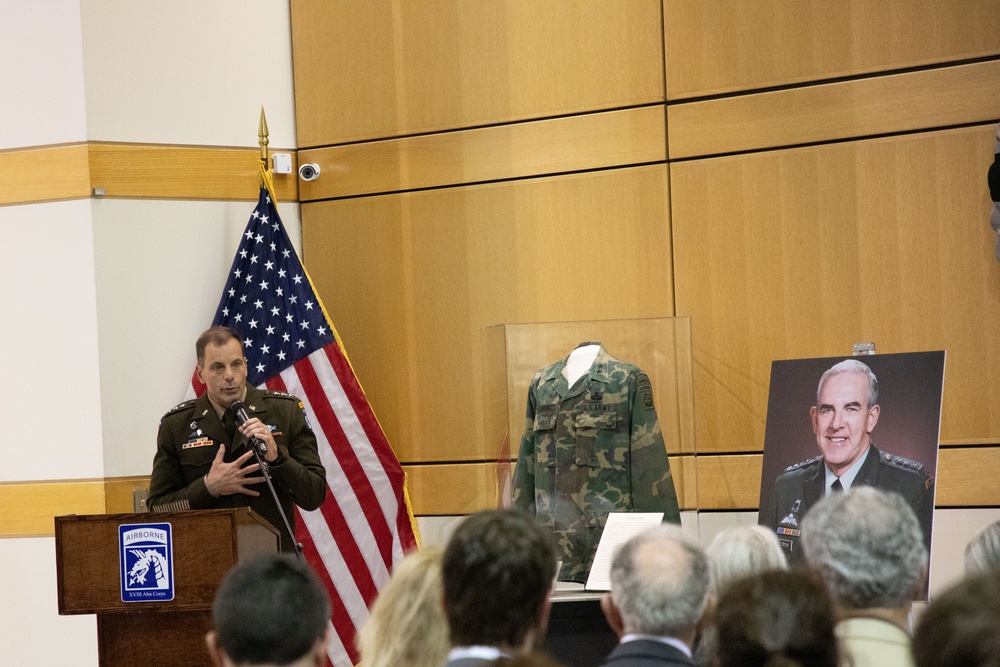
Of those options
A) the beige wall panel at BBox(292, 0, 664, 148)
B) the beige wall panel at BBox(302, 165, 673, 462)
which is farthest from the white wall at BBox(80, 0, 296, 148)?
the beige wall panel at BBox(302, 165, 673, 462)

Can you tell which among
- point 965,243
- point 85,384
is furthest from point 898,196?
point 85,384

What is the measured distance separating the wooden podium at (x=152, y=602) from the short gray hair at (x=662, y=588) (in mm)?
1605

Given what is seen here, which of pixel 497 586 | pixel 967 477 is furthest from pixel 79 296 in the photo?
pixel 967 477

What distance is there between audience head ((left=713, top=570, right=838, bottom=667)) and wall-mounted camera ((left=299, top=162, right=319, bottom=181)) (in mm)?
4330

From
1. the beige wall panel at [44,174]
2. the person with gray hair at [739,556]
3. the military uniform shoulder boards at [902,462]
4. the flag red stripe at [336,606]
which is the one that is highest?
the beige wall panel at [44,174]

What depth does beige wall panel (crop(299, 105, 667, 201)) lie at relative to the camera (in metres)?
4.93

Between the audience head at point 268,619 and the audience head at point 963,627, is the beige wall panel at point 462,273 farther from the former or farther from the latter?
the audience head at point 963,627

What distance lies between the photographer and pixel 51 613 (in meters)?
4.86

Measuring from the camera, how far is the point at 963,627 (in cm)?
117

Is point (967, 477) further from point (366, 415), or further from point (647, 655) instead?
point (647, 655)

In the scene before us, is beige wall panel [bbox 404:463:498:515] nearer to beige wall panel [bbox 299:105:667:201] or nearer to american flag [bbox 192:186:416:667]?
american flag [bbox 192:186:416:667]

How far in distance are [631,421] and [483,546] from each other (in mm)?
2471

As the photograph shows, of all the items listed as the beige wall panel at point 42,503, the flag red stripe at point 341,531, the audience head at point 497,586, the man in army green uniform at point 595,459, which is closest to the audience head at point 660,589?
the audience head at point 497,586

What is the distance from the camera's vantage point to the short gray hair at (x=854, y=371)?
3830 millimetres
